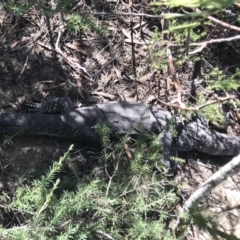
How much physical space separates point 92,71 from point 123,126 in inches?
30.2

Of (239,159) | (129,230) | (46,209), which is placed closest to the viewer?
(239,159)

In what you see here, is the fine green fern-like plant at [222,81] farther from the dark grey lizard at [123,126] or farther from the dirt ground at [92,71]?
the dark grey lizard at [123,126]

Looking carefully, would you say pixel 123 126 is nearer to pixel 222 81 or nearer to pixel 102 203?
pixel 222 81

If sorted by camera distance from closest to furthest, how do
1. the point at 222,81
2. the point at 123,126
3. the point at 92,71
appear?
the point at 123,126 → the point at 222,81 → the point at 92,71

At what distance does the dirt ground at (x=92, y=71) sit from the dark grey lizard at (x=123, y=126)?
13 cm

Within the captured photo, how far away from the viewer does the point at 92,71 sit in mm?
4973

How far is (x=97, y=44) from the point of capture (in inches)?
202

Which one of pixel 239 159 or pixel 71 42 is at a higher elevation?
pixel 239 159

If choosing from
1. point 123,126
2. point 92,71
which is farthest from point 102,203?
point 92,71

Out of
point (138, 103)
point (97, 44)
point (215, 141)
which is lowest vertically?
point (215, 141)

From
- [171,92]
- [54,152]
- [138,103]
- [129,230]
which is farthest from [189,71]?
[129,230]

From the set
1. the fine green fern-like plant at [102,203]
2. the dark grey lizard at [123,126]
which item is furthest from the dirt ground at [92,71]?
the fine green fern-like plant at [102,203]

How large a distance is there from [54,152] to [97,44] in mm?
1470

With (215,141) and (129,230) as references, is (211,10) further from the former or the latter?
(215,141)
